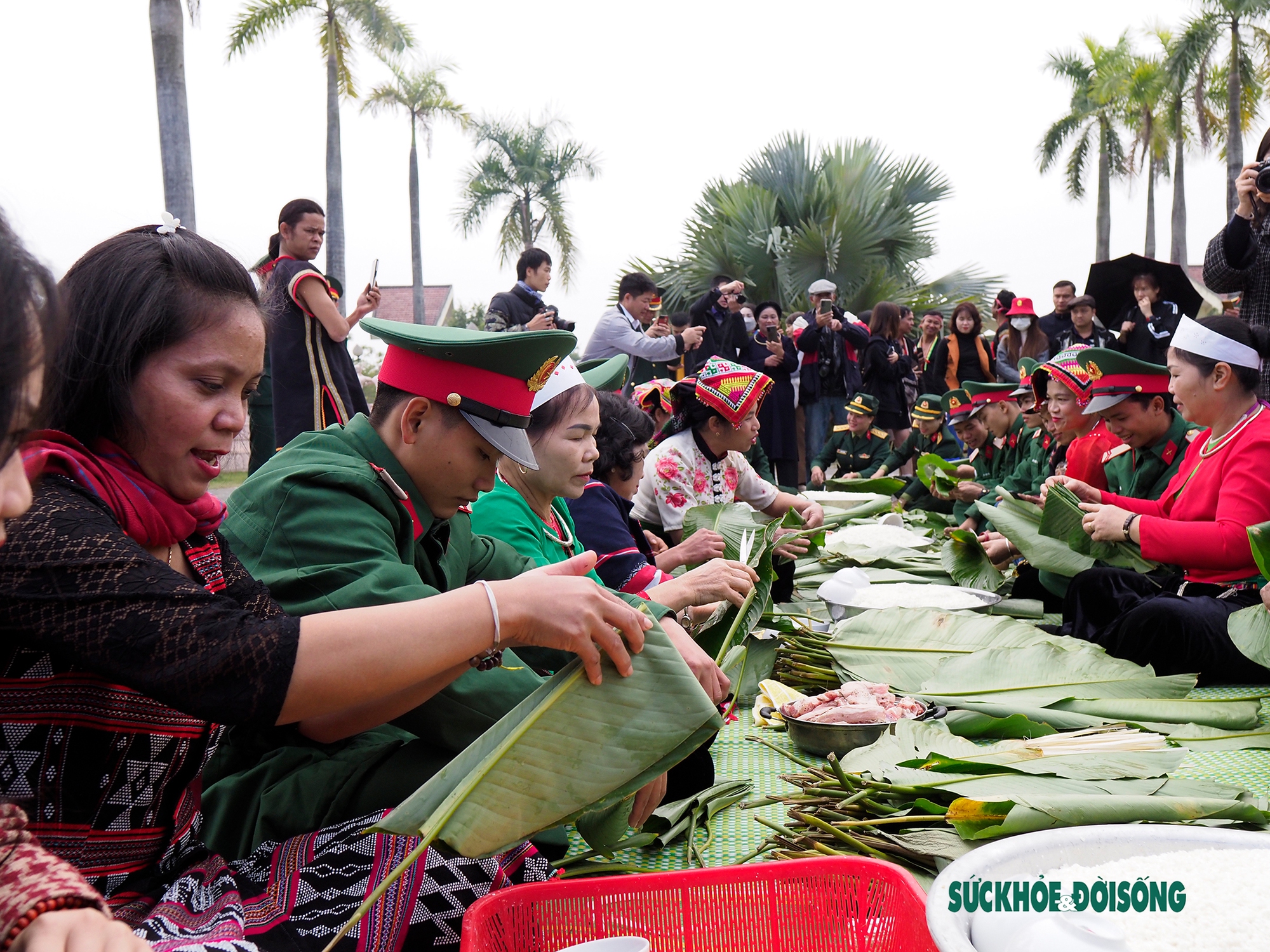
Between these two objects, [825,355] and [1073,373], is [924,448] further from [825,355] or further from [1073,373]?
[1073,373]

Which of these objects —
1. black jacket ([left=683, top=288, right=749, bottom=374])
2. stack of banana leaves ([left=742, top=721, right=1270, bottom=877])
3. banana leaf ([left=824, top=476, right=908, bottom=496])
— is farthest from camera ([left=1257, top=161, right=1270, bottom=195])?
black jacket ([left=683, top=288, right=749, bottom=374])

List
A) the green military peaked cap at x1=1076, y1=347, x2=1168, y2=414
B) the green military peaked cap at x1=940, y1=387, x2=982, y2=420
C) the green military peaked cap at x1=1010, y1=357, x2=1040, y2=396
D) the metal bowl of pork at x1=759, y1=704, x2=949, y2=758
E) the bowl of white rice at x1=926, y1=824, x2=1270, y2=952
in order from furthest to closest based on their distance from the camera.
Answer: the green military peaked cap at x1=940, y1=387, x2=982, y2=420
the green military peaked cap at x1=1010, y1=357, x2=1040, y2=396
the green military peaked cap at x1=1076, y1=347, x2=1168, y2=414
the metal bowl of pork at x1=759, y1=704, x2=949, y2=758
the bowl of white rice at x1=926, y1=824, x2=1270, y2=952

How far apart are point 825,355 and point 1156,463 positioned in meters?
5.53

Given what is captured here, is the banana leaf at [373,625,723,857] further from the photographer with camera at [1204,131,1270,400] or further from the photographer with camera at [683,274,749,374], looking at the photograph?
the photographer with camera at [683,274,749,374]

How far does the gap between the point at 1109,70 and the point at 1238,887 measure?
27035mm

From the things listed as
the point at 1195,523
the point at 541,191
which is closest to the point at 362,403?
the point at 1195,523

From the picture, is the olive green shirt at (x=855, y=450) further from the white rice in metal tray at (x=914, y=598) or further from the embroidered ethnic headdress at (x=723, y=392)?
the white rice in metal tray at (x=914, y=598)

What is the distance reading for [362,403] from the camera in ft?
17.5

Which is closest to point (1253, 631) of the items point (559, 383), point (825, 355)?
point (559, 383)

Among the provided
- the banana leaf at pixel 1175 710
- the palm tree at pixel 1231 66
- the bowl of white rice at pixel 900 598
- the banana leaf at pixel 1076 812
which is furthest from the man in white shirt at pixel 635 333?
the palm tree at pixel 1231 66

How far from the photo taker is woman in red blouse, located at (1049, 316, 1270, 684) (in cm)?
291

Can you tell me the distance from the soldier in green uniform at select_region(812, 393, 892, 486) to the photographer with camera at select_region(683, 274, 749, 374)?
3.85 ft

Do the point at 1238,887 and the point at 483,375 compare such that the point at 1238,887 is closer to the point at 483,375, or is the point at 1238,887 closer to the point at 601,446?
the point at 483,375

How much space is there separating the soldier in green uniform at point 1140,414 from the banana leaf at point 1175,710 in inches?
59.8
